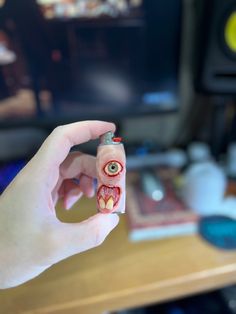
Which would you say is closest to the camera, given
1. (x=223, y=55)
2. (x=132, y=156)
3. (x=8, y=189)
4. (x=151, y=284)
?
(x=8, y=189)

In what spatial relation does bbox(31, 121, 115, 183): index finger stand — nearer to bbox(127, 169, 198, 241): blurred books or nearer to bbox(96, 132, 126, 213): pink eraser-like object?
bbox(96, 132, 126, 213): pink eraser-like object

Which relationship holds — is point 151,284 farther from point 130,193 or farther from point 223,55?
point 223,55

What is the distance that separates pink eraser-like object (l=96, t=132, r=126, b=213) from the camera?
0.26 metres

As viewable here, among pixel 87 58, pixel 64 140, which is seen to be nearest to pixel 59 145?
pixel 64 140

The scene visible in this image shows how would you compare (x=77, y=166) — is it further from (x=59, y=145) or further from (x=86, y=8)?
(x=86, y=8)

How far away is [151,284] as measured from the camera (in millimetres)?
467

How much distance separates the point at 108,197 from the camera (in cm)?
27

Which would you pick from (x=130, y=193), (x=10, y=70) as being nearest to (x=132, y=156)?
(x=130, y=193)

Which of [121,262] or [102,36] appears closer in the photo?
[121,262]

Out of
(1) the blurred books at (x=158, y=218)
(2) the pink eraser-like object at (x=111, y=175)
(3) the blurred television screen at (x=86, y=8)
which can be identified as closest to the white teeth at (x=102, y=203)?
(2) the pink eraser-like object at (x=111, y=175)

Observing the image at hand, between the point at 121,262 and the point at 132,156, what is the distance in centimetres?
27

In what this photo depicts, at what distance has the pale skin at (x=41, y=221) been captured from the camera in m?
0.27

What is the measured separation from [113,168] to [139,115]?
1.56ft

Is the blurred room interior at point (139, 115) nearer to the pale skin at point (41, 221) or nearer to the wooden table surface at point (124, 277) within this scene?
the wooden table surface at point (124, 277)
